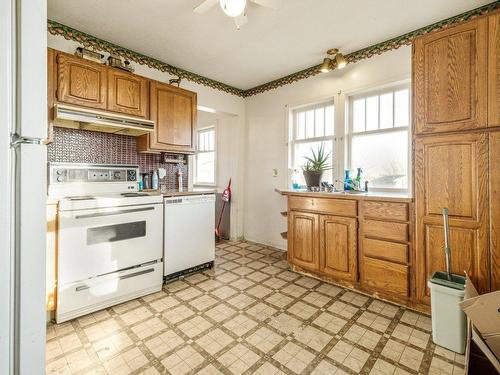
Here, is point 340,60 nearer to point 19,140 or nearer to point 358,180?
point 358,180

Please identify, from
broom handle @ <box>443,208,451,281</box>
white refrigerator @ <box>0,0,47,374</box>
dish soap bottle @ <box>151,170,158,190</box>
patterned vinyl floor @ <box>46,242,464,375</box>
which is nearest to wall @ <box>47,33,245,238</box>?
dish soap bottle @ <box>151,170,158,190</box>

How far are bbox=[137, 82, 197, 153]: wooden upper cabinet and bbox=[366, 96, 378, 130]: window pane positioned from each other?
2.20 m

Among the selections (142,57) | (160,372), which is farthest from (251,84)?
(160,372)

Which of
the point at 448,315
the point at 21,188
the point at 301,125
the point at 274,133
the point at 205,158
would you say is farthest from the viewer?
the point at 205,158

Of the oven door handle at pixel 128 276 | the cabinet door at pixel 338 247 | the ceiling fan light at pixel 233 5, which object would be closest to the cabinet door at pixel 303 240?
the cabinet door at pixel 338 247

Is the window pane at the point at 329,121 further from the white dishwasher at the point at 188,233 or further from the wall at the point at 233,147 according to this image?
the white dishwasher at the point at 188,233

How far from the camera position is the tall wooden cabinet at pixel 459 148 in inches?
70.1

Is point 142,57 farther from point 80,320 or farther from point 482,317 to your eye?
point 482,317

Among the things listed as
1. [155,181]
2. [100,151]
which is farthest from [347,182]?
[100,151]

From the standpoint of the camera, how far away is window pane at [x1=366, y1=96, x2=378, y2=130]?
3.15 metres

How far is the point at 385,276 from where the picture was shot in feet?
7.76

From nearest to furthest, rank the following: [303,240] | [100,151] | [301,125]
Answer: [100,151] < [303,240] < [301,125]

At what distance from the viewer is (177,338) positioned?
73.2 inches

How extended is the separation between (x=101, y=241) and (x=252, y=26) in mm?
2489
